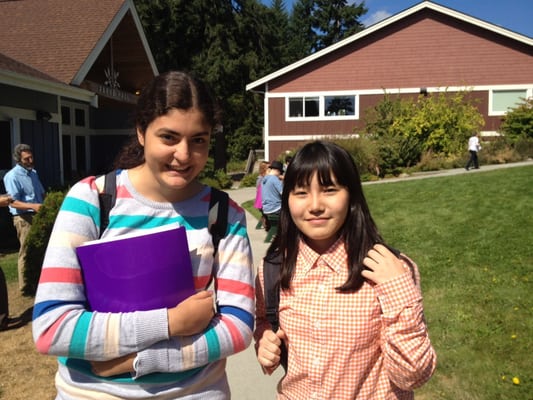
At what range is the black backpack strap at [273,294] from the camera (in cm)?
184

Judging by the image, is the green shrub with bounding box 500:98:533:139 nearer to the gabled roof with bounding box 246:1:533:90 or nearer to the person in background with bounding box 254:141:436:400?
the gabled roof with bounding box 246:1:533:90

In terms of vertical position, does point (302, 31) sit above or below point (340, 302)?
above

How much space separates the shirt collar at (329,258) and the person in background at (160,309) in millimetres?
260

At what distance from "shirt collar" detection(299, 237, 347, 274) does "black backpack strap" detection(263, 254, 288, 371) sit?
0.12 meters

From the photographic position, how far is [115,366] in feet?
4.65

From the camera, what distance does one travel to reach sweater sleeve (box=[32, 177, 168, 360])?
136 cm

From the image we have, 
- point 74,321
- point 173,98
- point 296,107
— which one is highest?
point 296,107

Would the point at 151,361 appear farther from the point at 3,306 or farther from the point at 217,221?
the point at 3,306

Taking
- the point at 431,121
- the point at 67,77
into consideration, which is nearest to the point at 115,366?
the point at 67,77

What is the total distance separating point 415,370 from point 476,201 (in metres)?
9.07

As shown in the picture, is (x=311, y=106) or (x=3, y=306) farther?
(x=311, y=106)

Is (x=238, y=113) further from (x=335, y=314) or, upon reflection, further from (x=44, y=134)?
(x=335, y=314)

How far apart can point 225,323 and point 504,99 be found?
84.8 ft

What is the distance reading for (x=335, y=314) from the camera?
1.69 meters
